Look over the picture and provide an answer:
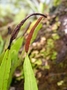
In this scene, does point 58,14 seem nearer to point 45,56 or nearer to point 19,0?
point 45,56

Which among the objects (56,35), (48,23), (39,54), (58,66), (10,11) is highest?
(10,11)

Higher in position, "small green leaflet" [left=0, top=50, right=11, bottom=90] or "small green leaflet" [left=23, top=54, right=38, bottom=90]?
"small green leaflet" [left=0, top=50, right=11, bottom=90]

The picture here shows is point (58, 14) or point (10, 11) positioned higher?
point (10, 11)

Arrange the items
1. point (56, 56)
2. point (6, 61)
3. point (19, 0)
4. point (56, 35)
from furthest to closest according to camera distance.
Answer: point (19, 0)
point (56, 35)
point (56, 56)
point (6, 61)

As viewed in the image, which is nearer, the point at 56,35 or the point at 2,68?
the point at 2,68

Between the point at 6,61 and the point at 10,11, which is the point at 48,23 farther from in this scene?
the point at 10,11

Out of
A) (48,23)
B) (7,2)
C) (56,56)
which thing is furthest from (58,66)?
(7,2)

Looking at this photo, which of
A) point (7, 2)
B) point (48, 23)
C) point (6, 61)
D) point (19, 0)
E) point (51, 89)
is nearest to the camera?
point (6, 61)

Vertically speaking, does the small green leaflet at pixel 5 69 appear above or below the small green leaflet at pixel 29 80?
above

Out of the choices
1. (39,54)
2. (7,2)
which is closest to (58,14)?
(39,54)
